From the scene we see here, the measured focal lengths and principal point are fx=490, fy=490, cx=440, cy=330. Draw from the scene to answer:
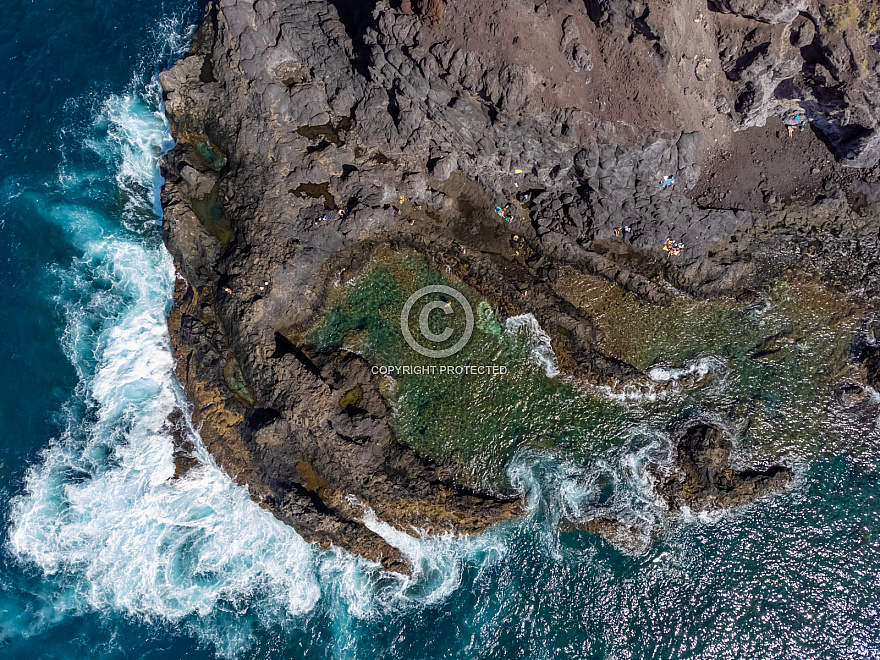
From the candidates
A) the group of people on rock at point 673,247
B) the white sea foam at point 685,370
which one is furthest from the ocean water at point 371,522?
the group of people on rock at point 673,247

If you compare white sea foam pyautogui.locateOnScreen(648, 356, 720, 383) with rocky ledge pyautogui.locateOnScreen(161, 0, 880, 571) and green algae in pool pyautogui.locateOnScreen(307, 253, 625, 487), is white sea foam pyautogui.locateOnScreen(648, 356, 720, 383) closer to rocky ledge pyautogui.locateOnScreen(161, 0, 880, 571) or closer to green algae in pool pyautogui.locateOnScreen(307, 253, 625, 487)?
rocky ledge pyautogui.locateOnScreen(161, 0, 880, 571)

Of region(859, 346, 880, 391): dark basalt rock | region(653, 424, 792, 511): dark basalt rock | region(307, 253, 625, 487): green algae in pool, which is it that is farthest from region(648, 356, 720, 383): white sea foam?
region(859, 346, 880, 391): dark basalt rock

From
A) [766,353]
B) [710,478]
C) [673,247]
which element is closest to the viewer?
[710,478]

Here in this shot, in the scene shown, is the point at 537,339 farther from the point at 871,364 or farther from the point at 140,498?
the point at 140,498

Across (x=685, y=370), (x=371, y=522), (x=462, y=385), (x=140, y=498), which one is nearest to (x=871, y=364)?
(x=685, y=370)

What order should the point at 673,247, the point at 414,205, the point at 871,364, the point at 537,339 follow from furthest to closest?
the point at 414,205
the point at 537,339
the point at 673,247
the point at 871,364

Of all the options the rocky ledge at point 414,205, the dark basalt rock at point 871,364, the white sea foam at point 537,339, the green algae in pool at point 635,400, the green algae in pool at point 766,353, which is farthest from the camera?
the white sea foam at point 537,339

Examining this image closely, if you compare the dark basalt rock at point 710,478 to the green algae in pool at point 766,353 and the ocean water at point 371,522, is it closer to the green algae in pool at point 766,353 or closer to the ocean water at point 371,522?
the ocean water at point 371,522
